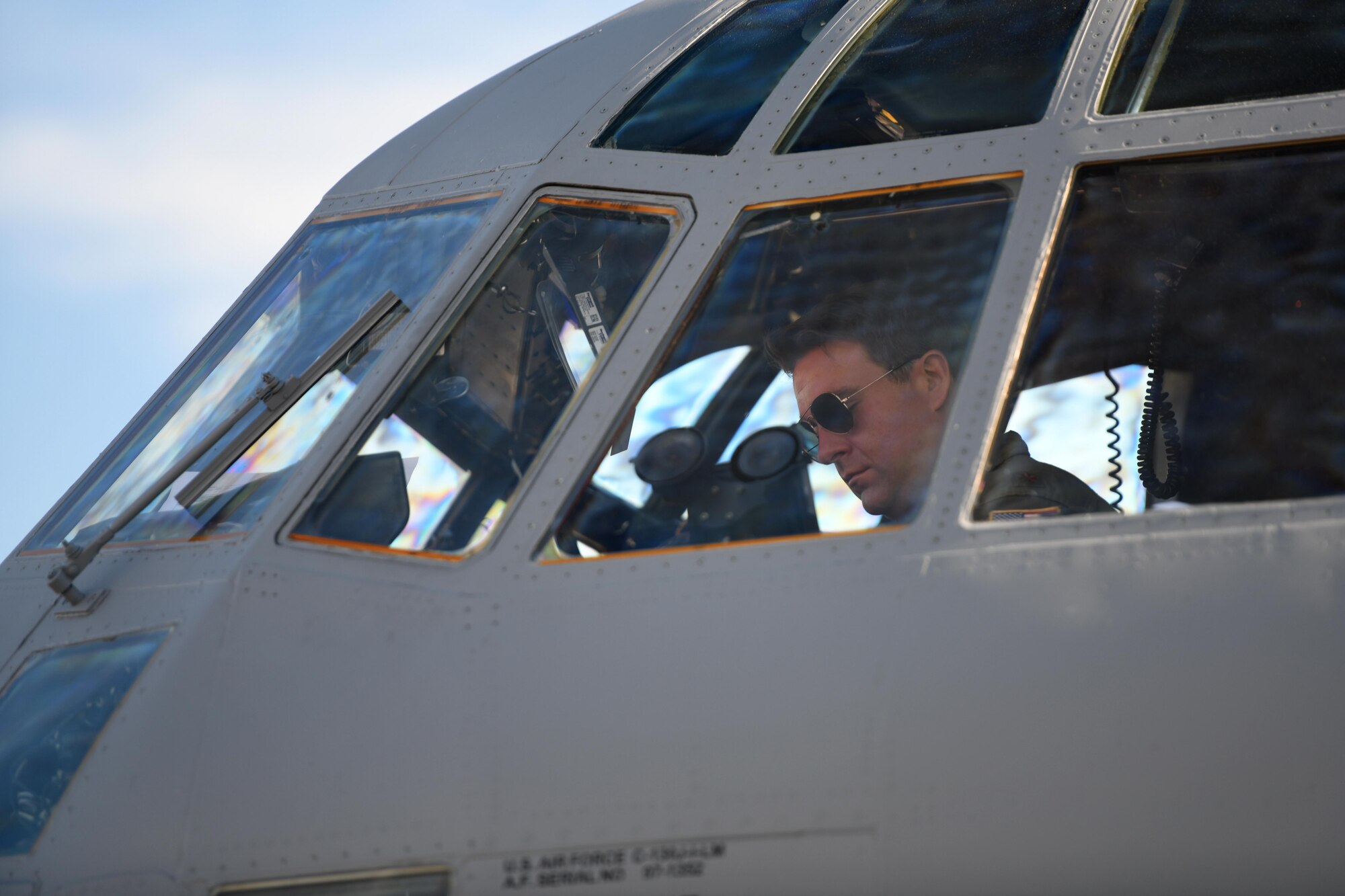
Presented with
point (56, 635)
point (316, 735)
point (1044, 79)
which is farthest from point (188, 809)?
point (1044, 79)

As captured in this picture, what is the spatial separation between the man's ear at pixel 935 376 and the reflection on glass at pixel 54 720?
2404 millimetres

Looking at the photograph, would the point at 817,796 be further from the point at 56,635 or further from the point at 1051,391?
the point at 56,635

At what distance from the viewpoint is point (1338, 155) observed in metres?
3.71

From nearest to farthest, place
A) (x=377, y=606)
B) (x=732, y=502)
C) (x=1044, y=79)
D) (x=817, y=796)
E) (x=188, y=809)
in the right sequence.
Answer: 1. (x=817, y=796)
2. (x=188, y=809)
3. (x=377, y=606)
4. (x=732, y=502)
5. (x=1044, y=79)

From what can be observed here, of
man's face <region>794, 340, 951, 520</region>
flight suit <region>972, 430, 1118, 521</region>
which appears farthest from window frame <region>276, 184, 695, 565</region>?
flight suit <region>972, 430, 1118, 521</region>

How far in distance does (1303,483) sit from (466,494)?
92.6 inches

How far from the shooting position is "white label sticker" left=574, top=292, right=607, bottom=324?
434cm

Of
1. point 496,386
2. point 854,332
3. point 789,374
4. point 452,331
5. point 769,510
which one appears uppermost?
point 854,332

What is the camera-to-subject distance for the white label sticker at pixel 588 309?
434 cm

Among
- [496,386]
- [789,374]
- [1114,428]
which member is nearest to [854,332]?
[789,374]

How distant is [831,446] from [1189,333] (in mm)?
1279

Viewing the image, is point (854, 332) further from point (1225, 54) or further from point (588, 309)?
point (1225, 54)

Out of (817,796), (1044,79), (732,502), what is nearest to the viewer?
(817,796)

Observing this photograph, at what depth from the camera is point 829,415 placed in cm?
457
